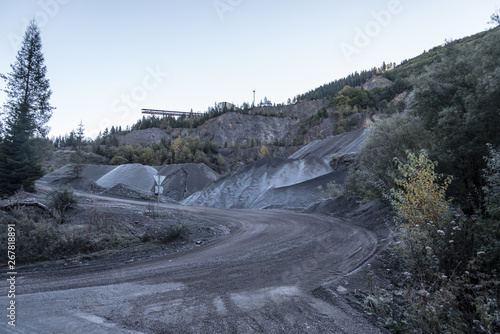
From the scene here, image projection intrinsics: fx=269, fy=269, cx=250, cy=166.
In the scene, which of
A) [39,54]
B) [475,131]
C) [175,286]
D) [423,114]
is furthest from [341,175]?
[39,54]

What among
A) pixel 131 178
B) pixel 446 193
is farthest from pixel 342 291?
pixel 131 178

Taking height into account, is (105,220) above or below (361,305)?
above

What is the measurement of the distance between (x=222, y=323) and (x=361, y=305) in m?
2.37

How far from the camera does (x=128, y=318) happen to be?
385cm

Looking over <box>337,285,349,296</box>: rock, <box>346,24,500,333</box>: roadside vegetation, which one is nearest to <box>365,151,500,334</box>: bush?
<box>346,24,500,333</box>: roadside vegetation

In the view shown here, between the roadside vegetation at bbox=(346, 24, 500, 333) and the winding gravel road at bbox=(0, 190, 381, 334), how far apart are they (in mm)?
1176

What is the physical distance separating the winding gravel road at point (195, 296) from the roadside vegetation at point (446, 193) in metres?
1.18

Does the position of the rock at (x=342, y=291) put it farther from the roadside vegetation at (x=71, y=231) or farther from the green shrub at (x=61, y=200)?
the green shrub at (x=61, y=200)

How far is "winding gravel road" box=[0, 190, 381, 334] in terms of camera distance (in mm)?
3697

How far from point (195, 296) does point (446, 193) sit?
11502 millimetres

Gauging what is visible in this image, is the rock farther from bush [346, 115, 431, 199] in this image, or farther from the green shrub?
the green shrub

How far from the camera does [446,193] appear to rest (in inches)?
449

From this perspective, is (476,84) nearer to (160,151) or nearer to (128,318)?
(128,318)

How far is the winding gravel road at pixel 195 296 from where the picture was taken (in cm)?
370
